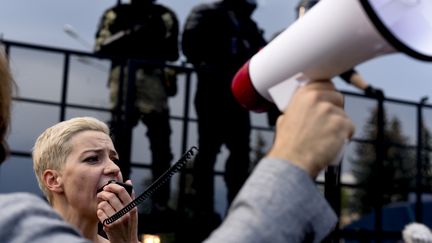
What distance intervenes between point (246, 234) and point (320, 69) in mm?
189

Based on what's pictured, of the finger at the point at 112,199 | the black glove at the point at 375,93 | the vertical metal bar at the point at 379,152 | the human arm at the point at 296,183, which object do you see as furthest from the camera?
the vertical metal bar at the point at 379,152

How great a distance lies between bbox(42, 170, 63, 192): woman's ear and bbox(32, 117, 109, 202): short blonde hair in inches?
0.5

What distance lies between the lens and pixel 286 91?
0.87 metres

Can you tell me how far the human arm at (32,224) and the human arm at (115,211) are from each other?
0.99m

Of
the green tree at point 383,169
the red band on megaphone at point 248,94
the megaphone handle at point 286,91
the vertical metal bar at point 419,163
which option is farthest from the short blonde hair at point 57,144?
the vertical metal bar at point 419,163

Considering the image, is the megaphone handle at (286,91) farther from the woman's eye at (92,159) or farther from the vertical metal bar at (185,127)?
the vertical metal bar at (185,127)

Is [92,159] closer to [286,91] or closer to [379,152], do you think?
[286,91]

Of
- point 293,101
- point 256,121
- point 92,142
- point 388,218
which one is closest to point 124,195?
point 92,142

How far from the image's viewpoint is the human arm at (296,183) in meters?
0.76

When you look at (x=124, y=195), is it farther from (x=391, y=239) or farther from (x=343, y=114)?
(x=391, y=239)

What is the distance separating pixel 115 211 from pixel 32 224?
100 centimetres

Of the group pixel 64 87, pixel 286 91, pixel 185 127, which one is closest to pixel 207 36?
pixel 185 127

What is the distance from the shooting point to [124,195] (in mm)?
1824

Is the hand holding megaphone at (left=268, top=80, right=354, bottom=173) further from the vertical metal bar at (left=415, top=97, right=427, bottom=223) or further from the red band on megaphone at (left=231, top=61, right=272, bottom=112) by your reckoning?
the vertical metal bar at (left=415, top=97, right=427, bottom=223)
